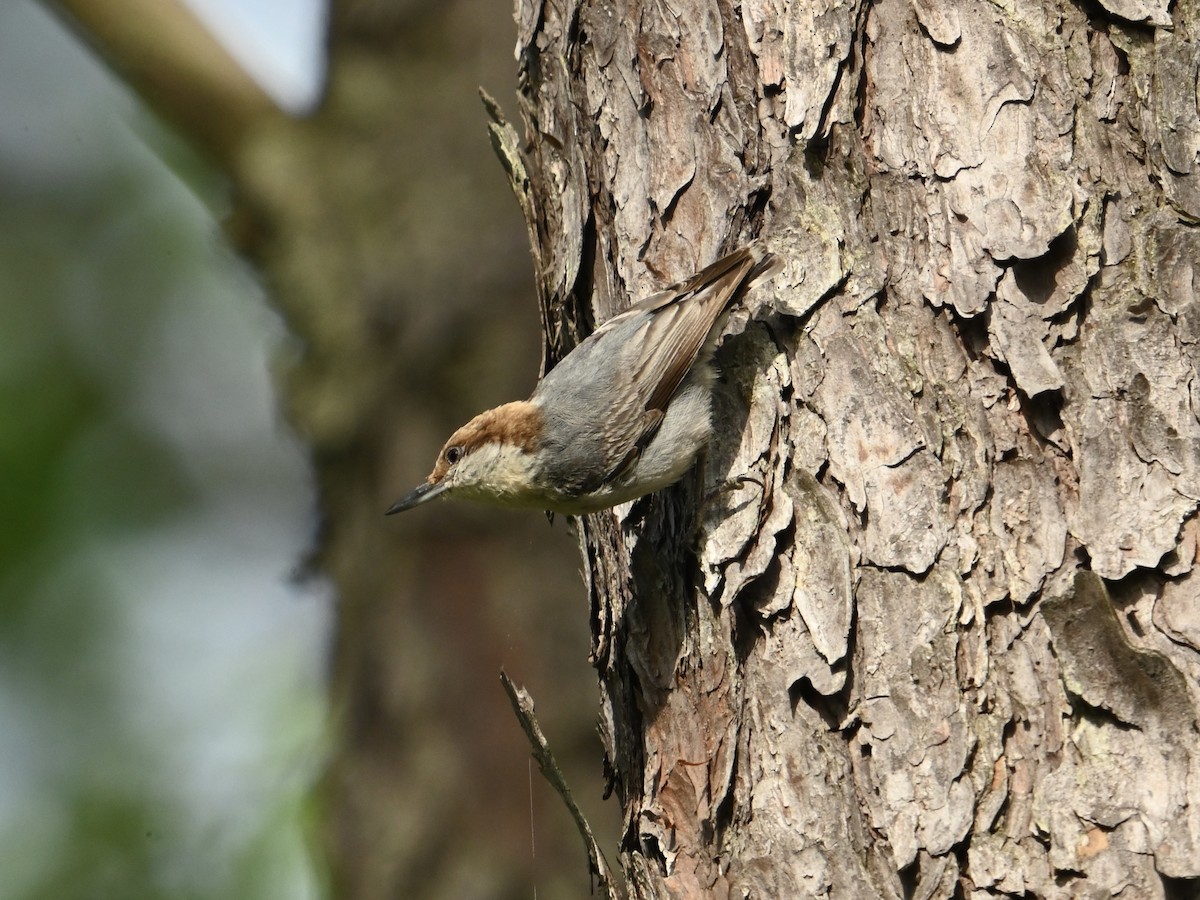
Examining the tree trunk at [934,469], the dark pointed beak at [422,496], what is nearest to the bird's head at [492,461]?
the dark pointed beak at [422,496]

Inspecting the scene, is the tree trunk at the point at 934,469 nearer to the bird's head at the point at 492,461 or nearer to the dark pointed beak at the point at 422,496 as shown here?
the bird's head at the point at 492,461

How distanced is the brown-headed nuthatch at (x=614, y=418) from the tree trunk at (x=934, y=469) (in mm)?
110

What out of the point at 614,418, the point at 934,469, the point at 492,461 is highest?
the point at 492,461

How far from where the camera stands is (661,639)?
271 centimetres

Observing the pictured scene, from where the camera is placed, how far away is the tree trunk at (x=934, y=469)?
204cm

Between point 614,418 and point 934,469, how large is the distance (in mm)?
999

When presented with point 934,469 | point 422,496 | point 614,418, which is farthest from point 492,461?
point 934,469

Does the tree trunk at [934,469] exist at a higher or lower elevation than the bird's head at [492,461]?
lower

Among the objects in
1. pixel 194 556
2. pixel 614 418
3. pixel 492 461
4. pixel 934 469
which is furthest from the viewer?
pixel 194 556

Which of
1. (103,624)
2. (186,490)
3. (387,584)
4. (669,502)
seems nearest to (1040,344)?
(669,502)

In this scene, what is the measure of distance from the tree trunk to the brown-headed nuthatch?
11 cm

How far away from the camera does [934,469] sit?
7.39 ft

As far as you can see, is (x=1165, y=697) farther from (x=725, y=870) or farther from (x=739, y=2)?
(x=739, y=2)

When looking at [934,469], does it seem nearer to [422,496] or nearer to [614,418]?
[614,418]
